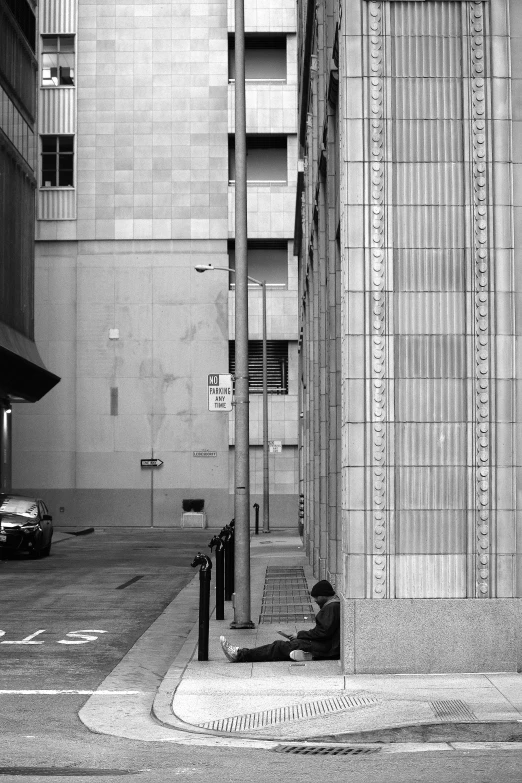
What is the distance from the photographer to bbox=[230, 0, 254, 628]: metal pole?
15688mm

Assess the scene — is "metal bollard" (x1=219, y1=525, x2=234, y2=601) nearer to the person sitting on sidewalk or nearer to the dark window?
the person sitting on sidewalk

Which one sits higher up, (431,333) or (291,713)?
(431,333)

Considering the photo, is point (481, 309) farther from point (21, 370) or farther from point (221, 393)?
point (21, 370)

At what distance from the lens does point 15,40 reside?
4609 cm

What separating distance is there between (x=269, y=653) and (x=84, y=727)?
126 inches

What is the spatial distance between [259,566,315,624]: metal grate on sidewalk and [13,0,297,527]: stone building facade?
25946mm

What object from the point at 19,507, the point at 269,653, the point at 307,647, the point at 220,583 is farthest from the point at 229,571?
the point at 19,507

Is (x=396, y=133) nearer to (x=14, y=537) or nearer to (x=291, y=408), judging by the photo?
(x=14, y=537)

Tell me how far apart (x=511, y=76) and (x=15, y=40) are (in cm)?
3728

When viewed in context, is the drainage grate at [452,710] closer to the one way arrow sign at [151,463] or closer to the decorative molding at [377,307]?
the decorative molding at [377,307]

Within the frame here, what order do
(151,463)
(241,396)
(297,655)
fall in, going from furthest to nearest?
(151,463) → (241,396) → (297,655)

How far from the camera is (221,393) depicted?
17.1 metres

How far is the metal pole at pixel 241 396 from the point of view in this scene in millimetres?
15688

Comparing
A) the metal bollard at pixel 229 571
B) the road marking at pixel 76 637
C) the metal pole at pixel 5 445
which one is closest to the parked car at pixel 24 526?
the metal bollard at pixel 229 571
